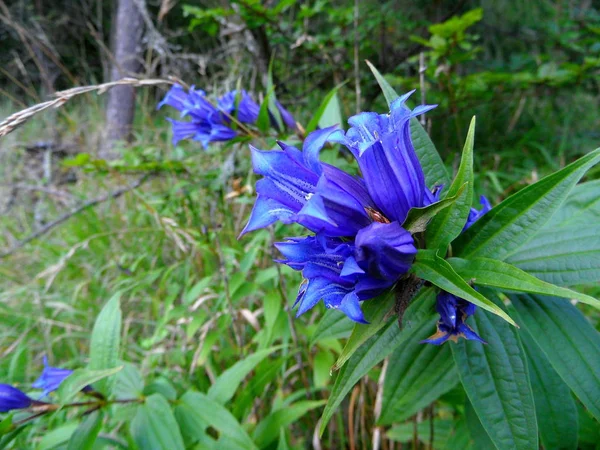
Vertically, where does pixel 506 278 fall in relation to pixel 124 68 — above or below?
below

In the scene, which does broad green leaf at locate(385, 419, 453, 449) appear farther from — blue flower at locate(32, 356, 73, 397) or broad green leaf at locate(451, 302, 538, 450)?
blue flower at locate(32, 356, 73, 397)

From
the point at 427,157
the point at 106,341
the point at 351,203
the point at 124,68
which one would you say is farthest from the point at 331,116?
the point at 124,68

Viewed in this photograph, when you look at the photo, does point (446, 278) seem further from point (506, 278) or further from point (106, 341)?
point (106, 341)

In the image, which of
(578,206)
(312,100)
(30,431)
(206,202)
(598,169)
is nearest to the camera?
(578,206)

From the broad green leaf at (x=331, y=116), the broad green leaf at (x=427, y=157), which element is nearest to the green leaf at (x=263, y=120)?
the broad green leaf at (x=331, y=116)

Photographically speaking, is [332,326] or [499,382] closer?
[499,382]

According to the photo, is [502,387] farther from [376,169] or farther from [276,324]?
[276,324]

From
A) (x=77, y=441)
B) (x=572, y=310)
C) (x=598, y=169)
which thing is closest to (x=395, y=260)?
(x=572, y=310)
